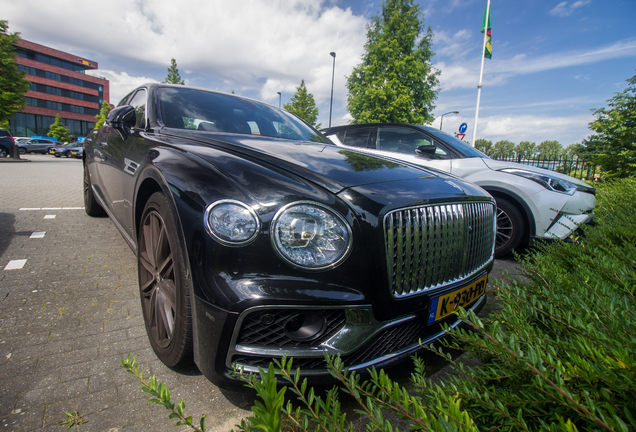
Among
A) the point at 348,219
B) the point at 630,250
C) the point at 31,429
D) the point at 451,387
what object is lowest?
the point at 31,429

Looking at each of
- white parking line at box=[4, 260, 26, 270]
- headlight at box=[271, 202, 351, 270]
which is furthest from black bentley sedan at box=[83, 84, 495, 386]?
white parking line at box=[4, 260, 26, 270]

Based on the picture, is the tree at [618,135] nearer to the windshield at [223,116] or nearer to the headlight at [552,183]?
the headlight at [552,183]

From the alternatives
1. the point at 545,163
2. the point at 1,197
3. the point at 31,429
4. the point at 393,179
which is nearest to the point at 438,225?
the point at 393,179

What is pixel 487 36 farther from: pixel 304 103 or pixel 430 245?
pixel 430 245

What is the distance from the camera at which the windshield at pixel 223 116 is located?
2744 millimetres

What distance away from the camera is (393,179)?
71.4 inches

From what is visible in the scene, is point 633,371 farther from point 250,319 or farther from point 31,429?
point 31,429

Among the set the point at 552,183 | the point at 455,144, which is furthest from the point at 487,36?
the point at 552,183

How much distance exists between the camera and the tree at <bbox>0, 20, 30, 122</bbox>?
19766 millimetres

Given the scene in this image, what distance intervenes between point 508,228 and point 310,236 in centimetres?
389

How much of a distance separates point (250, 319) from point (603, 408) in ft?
3.57

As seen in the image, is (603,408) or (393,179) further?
(393,179)

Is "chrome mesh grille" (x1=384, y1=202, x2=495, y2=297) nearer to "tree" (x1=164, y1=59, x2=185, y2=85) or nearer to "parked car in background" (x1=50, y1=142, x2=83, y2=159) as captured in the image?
"parked car in background" (x1=50, y1=142, x2=83, y2=159)

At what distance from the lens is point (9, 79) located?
20328mm
